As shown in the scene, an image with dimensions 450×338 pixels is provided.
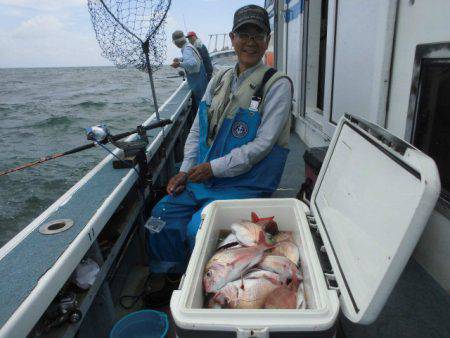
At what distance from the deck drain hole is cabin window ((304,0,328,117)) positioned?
4185mm

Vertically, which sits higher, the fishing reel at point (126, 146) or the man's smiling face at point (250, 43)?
the man's smiling face at point (250, 43)

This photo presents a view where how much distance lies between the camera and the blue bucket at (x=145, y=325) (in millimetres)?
1862

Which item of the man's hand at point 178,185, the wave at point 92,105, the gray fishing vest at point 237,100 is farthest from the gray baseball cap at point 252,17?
the wave at point 92,105

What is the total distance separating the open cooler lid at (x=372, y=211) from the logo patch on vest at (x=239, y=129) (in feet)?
2.89

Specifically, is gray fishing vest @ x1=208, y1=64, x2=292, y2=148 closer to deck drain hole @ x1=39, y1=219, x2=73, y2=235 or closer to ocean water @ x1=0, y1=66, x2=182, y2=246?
deck drain hole @ x1=39, y1=219, x2=73, y2=235

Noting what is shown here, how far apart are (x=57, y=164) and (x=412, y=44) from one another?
297 inches

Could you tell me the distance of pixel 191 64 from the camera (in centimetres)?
716

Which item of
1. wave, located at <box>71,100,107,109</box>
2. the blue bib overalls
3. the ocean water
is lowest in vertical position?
the ocean water

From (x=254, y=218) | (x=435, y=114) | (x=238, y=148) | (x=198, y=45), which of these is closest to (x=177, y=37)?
(x=198, y=45)

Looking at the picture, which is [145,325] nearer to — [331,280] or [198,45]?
[331,280]

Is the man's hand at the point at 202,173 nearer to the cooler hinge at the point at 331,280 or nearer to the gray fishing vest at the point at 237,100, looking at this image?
the gray fishing vest at the point at 237,100

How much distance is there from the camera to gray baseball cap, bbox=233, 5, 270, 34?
91.8 inches

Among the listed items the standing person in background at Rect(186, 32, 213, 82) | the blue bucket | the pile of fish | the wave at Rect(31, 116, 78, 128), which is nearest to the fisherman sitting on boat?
the blue bucket

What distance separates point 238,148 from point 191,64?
5358 mm
